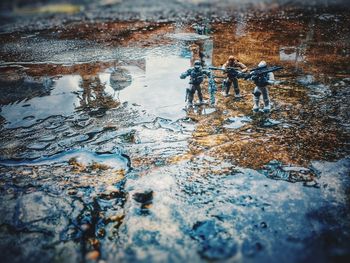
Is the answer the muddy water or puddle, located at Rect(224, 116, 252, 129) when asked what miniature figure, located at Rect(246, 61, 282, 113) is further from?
puddle, located at Rect(224, 116, 252, 129)

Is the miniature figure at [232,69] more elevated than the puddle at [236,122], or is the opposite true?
the miniature figure at [232,69]

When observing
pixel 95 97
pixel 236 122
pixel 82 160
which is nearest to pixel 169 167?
pixel 82 160

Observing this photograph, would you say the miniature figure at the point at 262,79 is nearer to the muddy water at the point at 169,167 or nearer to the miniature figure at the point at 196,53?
the muddy water at the point at 169,167

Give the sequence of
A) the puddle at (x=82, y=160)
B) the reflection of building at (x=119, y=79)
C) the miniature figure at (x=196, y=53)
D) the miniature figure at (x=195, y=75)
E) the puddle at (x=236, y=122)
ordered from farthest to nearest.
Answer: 1. the miniature figure at (x=196, y=53)
2. the reflection of building at (x=119, y=79)
3. the miniature figure at (x=195, y=75)
4. the puddle at (x=236, y=122)
5. the puddle at (x=82, y=160)

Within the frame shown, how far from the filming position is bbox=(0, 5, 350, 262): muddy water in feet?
12.8

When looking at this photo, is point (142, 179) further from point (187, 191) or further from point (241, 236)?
point (241, 236)

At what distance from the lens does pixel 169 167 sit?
17.5 feet

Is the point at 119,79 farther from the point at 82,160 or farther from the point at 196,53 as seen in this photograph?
the point at 82,160

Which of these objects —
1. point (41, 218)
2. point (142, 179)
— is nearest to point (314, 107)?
point (142, 179)

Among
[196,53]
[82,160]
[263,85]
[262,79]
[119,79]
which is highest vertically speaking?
[196,53]

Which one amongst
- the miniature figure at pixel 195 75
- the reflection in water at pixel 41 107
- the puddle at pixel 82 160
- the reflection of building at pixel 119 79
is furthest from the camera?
the reflection of building at pixel 119 79

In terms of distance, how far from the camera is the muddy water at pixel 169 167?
3.90m

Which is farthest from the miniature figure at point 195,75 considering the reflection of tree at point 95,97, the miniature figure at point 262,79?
the reflection of tree at point 95,97

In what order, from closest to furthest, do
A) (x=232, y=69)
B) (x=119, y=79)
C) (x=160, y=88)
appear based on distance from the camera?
(x=232, y=69), (x=160, y=88), (x=119, y=79)
